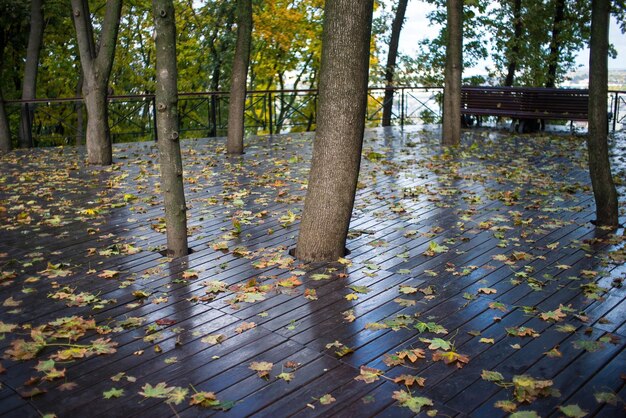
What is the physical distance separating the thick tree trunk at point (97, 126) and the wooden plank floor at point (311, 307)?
265 cm

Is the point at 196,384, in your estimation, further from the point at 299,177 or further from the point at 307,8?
the point at 307,8

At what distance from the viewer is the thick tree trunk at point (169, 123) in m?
5.56

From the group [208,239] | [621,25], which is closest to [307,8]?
[621,25]

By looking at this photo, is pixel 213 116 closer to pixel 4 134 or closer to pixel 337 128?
pixel 4 134

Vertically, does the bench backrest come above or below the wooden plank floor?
above

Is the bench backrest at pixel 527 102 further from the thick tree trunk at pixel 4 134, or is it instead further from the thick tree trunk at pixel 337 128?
the thick tree trunk at pixel 4 134

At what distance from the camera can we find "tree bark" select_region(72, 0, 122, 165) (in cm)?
1120

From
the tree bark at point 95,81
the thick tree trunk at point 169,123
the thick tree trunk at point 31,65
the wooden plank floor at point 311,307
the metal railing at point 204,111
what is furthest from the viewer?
the metal railing at point 204,111

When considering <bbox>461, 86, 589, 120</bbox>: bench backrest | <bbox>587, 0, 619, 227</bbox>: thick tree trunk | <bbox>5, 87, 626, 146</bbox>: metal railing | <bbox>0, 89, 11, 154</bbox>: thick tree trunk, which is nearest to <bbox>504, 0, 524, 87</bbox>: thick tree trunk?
<bbox>5, 87, 626, 146</bbox>: metal railing

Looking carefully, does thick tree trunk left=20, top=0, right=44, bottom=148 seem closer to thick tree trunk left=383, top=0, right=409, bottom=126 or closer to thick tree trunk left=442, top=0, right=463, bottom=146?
thick tree trunk left=442, top=0, right=463, bottom=146

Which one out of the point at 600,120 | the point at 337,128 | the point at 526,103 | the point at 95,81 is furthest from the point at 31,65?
the point at 600,120

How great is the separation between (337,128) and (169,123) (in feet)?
4.73

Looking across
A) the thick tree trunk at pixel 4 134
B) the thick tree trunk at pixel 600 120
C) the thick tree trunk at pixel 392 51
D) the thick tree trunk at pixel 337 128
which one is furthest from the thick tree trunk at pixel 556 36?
the thick tree trunk at pixel 337 128

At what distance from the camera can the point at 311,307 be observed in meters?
4.71
